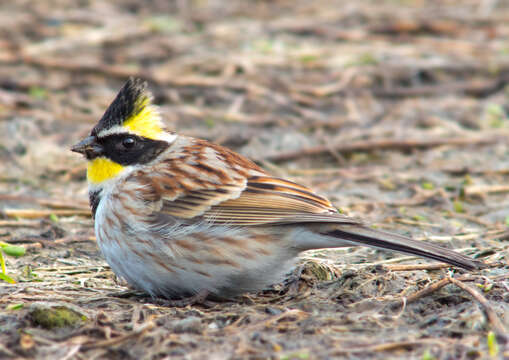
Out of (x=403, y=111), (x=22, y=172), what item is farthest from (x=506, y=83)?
(x=22, y=172)

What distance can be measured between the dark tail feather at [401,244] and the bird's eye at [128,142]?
1.59m

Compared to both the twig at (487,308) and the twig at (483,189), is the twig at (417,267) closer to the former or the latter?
the twig at (487,308)

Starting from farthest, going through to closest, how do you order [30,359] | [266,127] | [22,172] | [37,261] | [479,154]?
[266,127], [479,154], [22,172], [37,261], [30,359]

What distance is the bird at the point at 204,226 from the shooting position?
4.64 m

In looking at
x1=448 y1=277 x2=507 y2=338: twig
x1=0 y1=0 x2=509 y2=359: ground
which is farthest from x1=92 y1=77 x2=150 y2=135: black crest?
x1=448 y1=277 x2=507 y2=338: twig

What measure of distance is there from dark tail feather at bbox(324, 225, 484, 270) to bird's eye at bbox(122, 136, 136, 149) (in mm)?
1587

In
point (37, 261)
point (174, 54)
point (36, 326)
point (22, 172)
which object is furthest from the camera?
point (174, 54)

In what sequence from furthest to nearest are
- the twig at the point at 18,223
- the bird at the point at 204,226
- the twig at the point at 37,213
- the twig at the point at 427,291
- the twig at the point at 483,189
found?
the twig at the point at 483,189 → the twig at the point at 37,213 → the twig at the point at 18,223 → the bird at the point at 204,226 → the twig at the point at 427,291

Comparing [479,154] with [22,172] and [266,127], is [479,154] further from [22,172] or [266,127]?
[22,172]

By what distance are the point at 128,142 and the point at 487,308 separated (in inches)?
102

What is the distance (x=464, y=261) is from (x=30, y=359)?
94.0 inches

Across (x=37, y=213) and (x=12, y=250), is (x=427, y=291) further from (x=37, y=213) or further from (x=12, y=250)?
(x=37, y=213)

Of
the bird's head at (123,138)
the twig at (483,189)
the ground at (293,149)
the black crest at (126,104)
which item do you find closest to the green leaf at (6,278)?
the ground at (293,149)

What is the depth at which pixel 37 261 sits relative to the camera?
5.46 m
